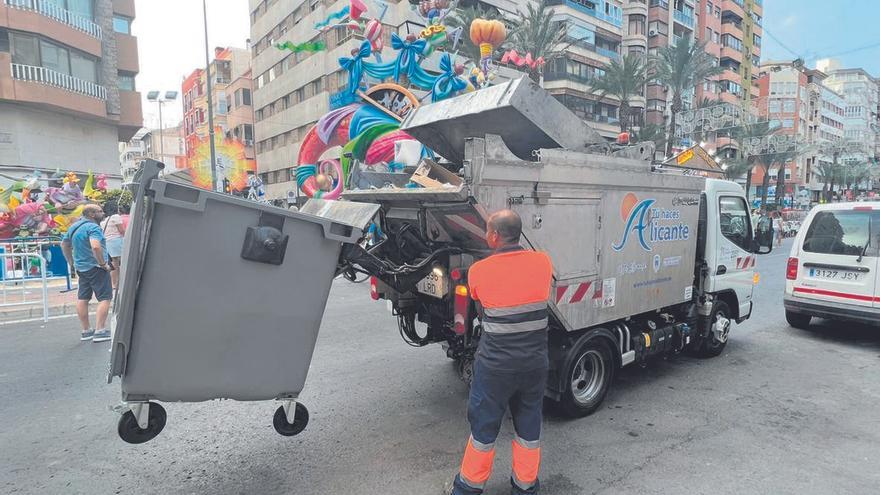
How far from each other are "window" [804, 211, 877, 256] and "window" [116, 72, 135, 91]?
1186 inches

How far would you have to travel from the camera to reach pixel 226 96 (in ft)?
175

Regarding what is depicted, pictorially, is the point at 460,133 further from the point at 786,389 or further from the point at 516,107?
the point at 786,389

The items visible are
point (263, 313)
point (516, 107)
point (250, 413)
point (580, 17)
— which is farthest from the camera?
point (580, 17)

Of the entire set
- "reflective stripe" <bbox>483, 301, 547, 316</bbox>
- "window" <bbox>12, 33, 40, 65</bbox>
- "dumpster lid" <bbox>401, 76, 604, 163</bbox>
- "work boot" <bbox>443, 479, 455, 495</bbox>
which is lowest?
"work boot" <bbox>443, 479, 455, 495</bbox>

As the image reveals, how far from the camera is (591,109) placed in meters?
41.4

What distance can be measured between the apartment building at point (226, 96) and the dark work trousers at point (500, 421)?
49.5 m

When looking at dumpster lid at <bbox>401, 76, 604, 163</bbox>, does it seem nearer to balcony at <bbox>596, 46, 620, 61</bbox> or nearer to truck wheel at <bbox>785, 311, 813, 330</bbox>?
truck wheel at <bbox>785, 311, 813, 330</bbox>

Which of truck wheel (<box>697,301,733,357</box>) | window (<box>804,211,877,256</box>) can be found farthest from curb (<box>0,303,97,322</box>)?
window (<box>804,211,877,256</box>)

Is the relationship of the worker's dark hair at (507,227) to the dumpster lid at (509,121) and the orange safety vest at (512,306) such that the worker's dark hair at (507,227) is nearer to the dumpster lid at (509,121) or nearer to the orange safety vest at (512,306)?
the orange safety vest at (512,306)

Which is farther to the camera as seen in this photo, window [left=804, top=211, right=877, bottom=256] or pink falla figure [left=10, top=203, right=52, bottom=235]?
pink falla figure [left=10, top=203, right=52, bottom=235]

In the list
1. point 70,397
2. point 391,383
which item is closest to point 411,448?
point 391,383

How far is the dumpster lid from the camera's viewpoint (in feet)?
12.8

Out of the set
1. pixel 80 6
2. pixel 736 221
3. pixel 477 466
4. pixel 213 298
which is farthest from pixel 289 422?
pixel 80 6

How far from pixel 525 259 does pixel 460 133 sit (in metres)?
1.94
